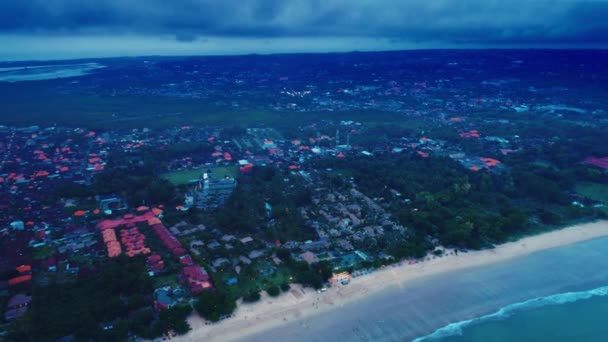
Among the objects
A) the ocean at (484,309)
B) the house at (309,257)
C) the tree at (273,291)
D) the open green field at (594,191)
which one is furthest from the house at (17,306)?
the open green field at (594,191)

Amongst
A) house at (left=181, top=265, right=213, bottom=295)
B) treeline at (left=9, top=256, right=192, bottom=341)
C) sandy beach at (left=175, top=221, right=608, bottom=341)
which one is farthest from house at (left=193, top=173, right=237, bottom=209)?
sandy beach at (left=175, top=221, right=608, bottom=341)

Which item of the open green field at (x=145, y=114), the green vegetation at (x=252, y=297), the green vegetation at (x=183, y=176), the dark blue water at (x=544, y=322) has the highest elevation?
the open green field at (x=145, y=114)

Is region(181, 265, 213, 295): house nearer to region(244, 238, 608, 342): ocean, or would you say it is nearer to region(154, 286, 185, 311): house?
region(154, 286, 185, 311): house

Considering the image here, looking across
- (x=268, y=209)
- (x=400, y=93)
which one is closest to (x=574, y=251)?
(x=268, y=209)

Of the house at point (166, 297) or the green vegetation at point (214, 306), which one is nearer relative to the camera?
the green vegetation at point (214, 306)

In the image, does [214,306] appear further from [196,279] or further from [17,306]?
[17,306]

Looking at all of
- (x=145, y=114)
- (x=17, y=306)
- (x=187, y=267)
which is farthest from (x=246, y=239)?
→ (x=145, y=114)

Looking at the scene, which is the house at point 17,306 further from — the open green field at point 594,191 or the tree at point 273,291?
the open green field at point 594,191
